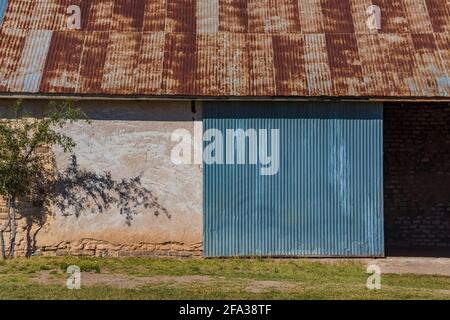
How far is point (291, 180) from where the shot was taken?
18.0 meters

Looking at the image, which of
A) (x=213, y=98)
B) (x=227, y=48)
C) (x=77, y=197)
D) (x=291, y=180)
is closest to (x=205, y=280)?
(x=291, y=180)

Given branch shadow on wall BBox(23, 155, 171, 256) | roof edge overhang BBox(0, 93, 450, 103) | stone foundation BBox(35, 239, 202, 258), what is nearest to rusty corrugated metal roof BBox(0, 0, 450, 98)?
roof edge overhang BBox(0, 93, 450, 103)

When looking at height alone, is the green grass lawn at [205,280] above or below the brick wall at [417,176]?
A: below

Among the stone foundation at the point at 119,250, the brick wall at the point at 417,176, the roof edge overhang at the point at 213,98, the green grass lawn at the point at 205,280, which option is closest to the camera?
the green grass lawn at the point at 205,280

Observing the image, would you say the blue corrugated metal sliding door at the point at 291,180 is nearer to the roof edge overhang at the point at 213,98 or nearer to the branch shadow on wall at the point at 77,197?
the roof edge overhang at the point at 213,98

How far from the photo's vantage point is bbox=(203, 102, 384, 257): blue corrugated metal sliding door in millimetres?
17891

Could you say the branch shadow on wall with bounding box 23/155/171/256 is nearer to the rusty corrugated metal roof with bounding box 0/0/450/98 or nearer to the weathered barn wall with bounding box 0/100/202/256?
the weathered barn wall with bounding box 0/100/202/256

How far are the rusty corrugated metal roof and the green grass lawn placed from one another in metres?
3.39

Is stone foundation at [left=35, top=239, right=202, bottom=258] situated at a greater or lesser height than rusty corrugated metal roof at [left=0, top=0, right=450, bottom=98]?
lesser

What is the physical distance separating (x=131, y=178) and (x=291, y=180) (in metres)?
3.25

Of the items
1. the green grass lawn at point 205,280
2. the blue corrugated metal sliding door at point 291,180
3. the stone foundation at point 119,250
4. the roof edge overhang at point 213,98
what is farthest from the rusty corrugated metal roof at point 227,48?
the green grass lawn at point 205,280

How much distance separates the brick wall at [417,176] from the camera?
21984mm

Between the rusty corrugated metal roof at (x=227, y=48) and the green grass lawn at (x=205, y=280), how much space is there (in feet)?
11.1
